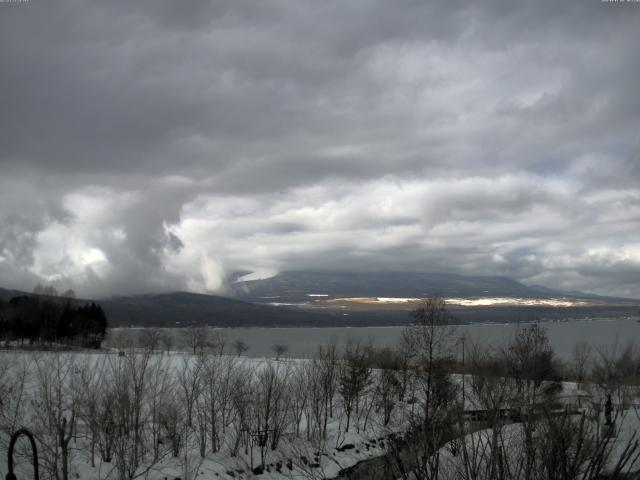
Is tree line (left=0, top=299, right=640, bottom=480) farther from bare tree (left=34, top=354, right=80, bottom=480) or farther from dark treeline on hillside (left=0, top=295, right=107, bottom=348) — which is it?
dark treeline on hillside (left=0, top=295, right=107, bottom=348)

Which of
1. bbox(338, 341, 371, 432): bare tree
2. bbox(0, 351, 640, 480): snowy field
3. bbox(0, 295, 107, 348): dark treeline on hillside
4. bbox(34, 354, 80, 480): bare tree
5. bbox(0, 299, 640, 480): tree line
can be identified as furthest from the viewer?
bbox(0, 295, 107, 348): dark treeline on hillside

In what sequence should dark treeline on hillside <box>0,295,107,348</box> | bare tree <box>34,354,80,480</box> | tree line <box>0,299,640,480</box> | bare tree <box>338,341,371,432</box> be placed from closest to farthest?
bare tree <box>34,354,80,480</box>, tree line <box>0,299,640,480</box>, bare tree <box>338,341,371,432</box>, dark treeline on hillside <box>0,295,107,348</box>

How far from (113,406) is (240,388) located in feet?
29.6

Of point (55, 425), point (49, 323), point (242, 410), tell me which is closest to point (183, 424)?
point (242, 410)

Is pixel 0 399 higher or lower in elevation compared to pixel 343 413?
higher

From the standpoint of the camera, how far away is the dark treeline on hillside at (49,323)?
282 ft

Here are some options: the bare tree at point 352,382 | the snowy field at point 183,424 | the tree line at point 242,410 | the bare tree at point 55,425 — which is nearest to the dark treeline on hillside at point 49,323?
the tree line at point 242,410

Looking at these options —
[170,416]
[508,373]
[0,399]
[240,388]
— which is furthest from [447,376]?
[0,399]

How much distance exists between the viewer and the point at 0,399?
87.4 ft

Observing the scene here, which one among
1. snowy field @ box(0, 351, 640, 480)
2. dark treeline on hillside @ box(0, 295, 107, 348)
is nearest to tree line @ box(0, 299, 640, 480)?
snowy field @ box(0, 351, 640, 480)

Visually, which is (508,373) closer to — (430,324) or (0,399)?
(430,324)

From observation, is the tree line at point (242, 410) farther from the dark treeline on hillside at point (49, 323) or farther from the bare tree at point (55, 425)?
the dark treeline on hillside at point (49, 323)

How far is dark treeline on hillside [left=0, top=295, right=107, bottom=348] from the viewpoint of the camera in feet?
282

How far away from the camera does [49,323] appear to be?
88.4 m
